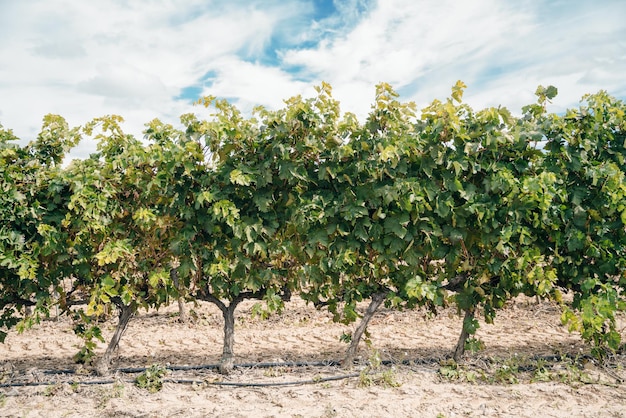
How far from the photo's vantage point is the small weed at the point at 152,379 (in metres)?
5.70

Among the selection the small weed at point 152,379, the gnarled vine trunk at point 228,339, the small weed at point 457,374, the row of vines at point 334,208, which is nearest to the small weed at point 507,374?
the small weed at point 457,374

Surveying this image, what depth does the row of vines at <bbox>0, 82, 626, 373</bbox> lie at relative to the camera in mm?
5598

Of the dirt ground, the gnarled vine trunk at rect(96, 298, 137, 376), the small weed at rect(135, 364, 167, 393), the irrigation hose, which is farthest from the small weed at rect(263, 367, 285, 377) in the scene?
the gnarled vine trunk at rect(96, 298, 137, 376)

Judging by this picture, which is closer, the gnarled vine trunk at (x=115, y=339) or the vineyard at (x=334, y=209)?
the vineyard at (x=334, y=209)

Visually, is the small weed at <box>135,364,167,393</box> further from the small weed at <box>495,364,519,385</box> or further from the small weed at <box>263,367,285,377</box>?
the small weed at <box>495,364,519,385</box>

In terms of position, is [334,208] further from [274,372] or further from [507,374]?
[507,374]

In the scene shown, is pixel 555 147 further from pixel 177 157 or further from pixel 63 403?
pixel 63 403

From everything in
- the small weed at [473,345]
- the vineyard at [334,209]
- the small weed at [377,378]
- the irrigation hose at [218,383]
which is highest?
the vineyard at [334,209]

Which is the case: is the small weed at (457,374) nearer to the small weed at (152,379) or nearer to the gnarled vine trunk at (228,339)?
the gnarled vine trunk at (228,339)

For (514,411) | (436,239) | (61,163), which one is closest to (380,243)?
(436,239)

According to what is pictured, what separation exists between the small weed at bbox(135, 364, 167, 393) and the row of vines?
0.68 meters

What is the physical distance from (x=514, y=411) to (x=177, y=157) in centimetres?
406

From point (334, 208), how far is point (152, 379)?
8.95 ft

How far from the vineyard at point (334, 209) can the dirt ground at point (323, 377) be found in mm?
410
